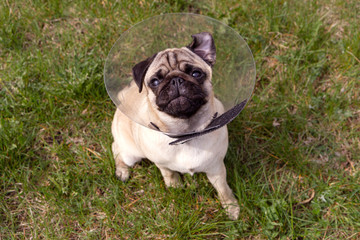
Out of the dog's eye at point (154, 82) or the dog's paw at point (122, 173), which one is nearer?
the dog's eye at point (154, 82)

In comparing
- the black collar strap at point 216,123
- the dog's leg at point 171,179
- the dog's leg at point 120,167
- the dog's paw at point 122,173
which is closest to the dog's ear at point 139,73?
the black collar strap at point 216,123

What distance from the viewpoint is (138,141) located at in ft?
9.86

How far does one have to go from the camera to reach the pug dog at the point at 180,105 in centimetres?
245

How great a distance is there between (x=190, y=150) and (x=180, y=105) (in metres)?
0.46

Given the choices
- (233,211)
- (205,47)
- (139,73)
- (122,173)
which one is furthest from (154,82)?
(233,211)

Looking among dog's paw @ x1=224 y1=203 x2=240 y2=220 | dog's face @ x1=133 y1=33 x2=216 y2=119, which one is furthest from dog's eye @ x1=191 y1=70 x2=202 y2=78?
dog's paw @ x1=224 y1=203 x2=240 y2=220

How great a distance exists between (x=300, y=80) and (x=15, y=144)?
10.2ft

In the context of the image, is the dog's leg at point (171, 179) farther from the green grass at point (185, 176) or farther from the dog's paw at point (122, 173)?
the dog's paw at point (122, 173)

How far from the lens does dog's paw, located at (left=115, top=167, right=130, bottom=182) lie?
363 centimetres

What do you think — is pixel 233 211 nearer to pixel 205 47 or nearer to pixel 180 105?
pixel 180 105

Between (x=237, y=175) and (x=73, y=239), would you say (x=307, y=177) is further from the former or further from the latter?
(x=73, y=239)

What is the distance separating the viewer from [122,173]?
364cm

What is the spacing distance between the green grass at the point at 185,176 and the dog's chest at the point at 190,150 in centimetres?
63

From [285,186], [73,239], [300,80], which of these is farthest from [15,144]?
[300,80]
